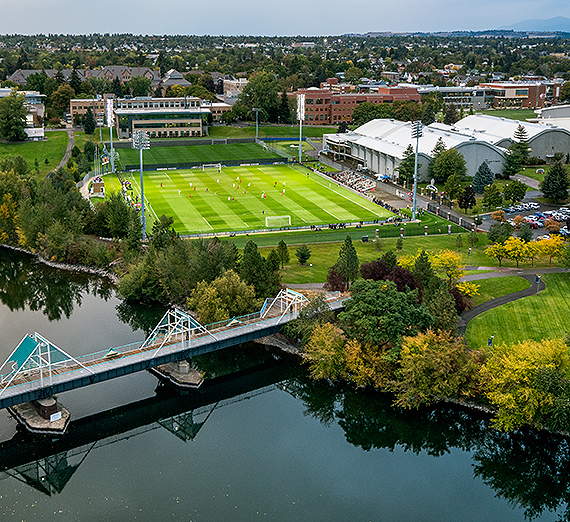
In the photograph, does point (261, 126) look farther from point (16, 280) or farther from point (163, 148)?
point (16, 280)

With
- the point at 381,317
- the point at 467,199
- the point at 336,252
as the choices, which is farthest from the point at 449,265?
the point at 467,199

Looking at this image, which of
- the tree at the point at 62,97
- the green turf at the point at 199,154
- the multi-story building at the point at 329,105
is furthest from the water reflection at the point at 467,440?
the tree at the point at 62,97

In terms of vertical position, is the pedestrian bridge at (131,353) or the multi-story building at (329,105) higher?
the multi-story building at (329,105)

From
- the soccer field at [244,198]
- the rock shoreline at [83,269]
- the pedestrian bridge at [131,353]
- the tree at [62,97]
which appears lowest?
the rock shoreline at [83,269]

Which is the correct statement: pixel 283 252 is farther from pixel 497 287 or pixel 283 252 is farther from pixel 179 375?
pixel 497 287

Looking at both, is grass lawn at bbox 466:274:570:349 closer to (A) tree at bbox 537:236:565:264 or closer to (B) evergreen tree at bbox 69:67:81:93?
(A) tree at bbox 537:236:565:264

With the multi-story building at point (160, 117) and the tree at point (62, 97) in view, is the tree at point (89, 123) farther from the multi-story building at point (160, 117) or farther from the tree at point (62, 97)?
the tree at point (62, 97)
